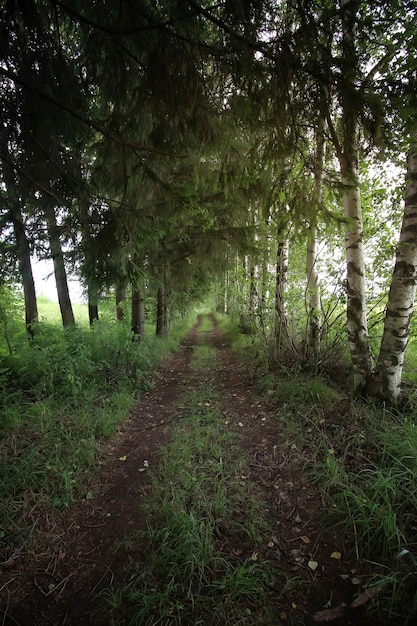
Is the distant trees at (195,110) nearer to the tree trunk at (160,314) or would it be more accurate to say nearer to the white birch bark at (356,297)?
the white birch bark at (356,297)

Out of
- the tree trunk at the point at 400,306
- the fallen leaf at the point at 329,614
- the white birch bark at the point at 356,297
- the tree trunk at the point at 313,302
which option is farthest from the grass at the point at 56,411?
the tree trunk at the point at 400,306

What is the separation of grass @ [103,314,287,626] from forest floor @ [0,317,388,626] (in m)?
0.08

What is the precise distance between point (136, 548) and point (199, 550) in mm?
591

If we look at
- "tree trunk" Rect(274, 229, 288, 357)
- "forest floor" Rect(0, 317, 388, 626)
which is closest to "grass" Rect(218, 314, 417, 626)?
"forest floor" Rect(0, 317, 388, 626)

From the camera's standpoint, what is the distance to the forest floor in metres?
1.92

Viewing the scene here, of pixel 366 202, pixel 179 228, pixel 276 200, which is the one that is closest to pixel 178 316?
→ pixel 179 228

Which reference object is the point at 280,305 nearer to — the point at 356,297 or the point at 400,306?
the point at 356,297

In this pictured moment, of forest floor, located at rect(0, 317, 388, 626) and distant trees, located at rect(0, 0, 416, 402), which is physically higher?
distant trees, located at rect(0, 0, 416, 402)

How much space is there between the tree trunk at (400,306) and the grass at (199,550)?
7.89 ft

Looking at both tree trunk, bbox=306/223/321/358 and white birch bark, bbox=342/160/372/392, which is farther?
tree trunk, bbox=306/223/321/358

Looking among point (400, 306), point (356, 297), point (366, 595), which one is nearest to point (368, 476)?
point (366, 595)

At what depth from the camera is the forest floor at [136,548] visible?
1.92 m

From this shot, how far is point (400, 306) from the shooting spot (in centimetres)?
376

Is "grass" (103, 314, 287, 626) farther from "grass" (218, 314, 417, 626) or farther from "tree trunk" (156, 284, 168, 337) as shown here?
"tree trunk" (156, 284, 168, 337)
